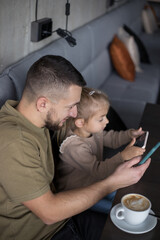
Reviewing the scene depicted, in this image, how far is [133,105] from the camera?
276 centimetres

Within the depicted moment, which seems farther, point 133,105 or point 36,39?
point 133,105

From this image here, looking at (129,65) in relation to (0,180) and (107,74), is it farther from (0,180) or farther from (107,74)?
(0,180)

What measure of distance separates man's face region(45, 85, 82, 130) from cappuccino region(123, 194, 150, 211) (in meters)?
0.38

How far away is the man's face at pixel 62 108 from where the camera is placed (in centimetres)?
125

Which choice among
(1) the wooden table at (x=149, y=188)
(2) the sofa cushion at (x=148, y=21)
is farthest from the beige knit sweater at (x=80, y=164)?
(2) the sofa cushion at (x=148, y=21)

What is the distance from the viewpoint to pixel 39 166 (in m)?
1.13

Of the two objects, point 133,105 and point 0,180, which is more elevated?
point 0,180

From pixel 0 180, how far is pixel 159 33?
4.68 m

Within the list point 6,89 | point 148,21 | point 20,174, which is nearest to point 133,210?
point 20,174

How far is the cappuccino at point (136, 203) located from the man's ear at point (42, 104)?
405 mm

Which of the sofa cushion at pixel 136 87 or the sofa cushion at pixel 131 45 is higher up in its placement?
the sofa cushion at pixel 131 45

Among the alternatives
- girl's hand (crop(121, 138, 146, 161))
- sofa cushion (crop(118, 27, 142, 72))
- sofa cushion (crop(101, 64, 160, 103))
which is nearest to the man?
girl's hand (crop(121, 138, 146, 161))

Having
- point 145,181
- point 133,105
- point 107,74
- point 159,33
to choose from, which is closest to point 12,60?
point 145,181

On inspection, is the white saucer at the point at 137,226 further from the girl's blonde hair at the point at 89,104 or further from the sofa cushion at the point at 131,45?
the sofa cushion at the point at 131,45
